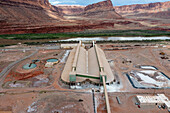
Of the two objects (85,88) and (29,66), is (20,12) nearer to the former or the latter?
(29,66)

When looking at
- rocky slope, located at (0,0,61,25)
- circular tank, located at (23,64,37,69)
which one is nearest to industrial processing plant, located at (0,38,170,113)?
circular tank, located at (23,64,37,69)

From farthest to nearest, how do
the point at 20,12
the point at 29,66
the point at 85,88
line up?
the point at 20,12
the point at 29,66
the point at 85,88

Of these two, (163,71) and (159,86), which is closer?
(159,86)

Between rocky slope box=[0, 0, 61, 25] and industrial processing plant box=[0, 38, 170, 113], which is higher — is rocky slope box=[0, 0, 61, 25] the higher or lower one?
→ the higher one

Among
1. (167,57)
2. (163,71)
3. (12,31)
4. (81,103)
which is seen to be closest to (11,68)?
(81,103)

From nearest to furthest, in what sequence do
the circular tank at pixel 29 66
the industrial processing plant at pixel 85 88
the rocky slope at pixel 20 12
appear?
1. the industrial processing plant at pixel 85 88
2. the circular tank at pixel 29 66
3. the rocky slope at pixel 20 12

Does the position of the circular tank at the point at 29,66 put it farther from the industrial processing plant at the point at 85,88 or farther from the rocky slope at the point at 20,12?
the rocky slope at the point at 20,12

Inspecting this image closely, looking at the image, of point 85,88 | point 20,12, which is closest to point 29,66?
point 85,88

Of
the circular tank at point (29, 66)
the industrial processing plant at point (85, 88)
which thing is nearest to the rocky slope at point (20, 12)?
the circular tank at point (29, 66)

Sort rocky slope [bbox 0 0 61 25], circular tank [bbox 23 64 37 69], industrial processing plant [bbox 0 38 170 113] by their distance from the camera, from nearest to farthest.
Result: industrial processing plant [bbox 0 38 170 113], circular tank [bbox 23 64 37 69], rocky slope [bbox 0 0 61 25]

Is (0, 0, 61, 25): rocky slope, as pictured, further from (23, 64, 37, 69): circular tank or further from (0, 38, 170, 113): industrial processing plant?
(0, 38, 170, 113): industrial processing plant

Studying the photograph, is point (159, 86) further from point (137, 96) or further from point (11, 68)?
point (11, 68)
